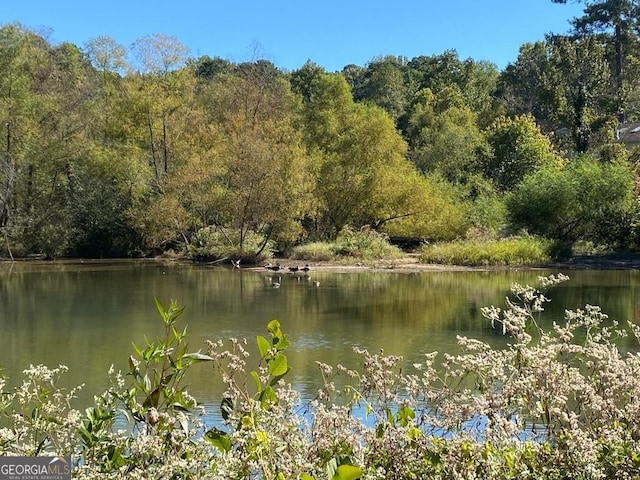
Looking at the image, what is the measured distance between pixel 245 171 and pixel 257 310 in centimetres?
1275

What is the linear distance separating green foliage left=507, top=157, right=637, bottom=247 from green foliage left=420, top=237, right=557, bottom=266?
1663 millimetres

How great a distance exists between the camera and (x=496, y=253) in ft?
82.0

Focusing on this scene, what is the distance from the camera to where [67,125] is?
3191 centimetres

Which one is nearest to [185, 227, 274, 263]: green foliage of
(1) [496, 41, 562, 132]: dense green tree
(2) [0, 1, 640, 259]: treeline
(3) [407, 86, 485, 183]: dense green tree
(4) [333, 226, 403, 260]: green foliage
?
(2) [0, 1, 640, 259]: treeline

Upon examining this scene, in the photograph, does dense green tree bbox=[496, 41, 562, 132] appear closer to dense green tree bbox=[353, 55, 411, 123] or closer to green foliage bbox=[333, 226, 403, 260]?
dense green tree bbox=[353, 55, 411, 123]

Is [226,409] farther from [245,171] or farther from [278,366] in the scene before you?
[245,171]

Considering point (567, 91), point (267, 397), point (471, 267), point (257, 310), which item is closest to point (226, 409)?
point (267, 397)

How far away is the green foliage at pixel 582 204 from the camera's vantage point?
26469mm

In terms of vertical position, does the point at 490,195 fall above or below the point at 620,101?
below

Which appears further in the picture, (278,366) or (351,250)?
(351,250)

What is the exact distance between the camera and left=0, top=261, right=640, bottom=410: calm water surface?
10.0 meters

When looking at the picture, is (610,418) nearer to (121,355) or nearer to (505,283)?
(121,355)

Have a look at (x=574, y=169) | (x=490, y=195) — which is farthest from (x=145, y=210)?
(x=574, y=169)

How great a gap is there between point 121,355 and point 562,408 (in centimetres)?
803
